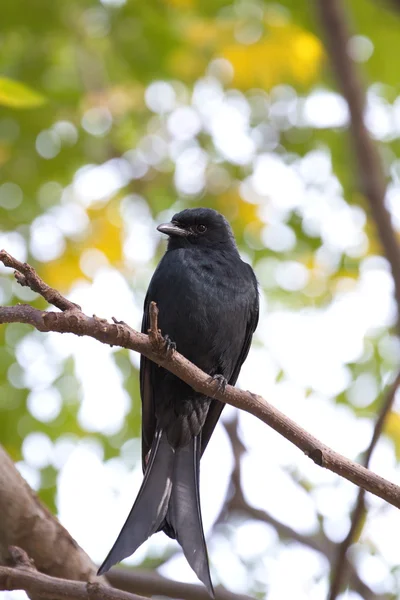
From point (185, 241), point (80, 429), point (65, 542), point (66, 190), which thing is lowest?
point (65, 542)

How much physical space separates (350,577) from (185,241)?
2098mm

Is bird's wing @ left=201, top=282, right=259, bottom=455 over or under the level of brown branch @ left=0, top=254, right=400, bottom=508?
over

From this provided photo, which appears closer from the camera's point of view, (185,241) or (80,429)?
(185,241)

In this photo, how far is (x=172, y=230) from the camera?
15.2ft

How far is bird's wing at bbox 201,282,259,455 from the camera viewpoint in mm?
4312

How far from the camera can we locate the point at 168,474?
392 centimetres

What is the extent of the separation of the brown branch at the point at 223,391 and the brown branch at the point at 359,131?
27.5 inches

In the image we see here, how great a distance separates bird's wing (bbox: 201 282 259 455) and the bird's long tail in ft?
0.37

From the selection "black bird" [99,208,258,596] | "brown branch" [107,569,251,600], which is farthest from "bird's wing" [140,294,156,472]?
"brown branch" [107,569,251,600]

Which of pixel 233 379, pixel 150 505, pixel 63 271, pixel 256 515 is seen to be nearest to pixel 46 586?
pixel 150 505

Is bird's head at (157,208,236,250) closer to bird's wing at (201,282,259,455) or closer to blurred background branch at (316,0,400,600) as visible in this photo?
bird's wing at (201,282,259,455)

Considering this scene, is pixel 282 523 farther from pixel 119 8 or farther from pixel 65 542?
pixel 119 8

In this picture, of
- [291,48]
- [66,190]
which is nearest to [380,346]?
[291,48]

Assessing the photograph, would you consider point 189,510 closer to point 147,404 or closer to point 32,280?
point 147,404
